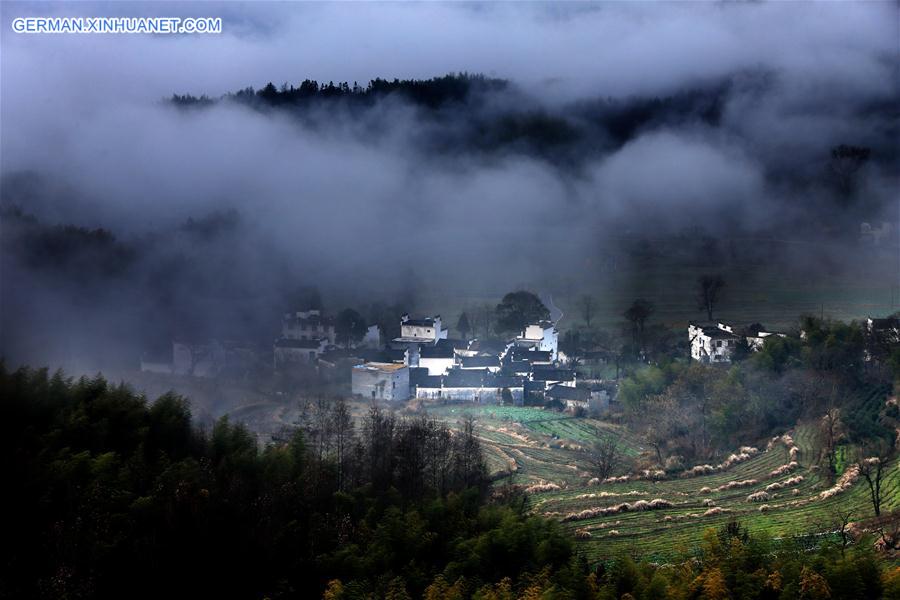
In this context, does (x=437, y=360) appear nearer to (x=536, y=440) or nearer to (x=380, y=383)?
(x=380, y=383)

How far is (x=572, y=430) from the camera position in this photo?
18.1 m

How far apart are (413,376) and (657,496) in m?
8.34

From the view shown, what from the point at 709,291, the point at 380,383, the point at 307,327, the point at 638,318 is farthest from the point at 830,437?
the point at 307,327

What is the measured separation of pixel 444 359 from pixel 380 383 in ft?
7.22

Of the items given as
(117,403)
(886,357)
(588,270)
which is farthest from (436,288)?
(117,403)

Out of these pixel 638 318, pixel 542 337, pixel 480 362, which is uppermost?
pixel 638 318

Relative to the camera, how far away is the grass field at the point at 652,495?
1150 centimetres

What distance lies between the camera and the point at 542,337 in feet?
78.2

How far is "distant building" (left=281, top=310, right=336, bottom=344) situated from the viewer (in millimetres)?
23281

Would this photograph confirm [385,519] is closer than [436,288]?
Yes

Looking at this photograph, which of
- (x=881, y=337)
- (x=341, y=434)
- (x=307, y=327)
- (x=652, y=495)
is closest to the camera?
(x=652, y=495)

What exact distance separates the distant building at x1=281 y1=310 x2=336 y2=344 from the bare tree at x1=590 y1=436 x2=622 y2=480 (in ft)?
28.4

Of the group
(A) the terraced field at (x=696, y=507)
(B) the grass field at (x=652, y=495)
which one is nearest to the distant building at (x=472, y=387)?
(B) the grass field at (x=652, y=495)

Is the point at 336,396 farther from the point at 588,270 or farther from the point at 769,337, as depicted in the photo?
the point at 588,270
